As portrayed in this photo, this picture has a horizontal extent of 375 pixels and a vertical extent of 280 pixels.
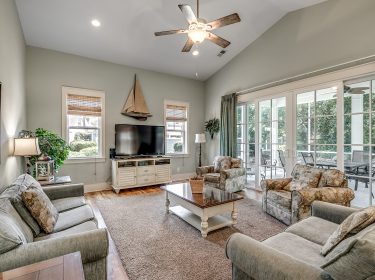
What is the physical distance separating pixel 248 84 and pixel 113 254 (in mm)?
4558

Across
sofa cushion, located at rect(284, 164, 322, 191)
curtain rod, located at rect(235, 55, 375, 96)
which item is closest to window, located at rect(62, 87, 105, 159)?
curtain rod, located at rect(235, 55, 375, 96)

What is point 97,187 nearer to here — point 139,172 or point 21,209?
point 139,172

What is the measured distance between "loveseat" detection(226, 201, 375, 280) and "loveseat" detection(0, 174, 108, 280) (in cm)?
96

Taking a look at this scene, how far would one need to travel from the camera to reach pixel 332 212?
2102mm

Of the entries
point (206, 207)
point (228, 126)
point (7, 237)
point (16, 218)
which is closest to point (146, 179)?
point (228, 126)

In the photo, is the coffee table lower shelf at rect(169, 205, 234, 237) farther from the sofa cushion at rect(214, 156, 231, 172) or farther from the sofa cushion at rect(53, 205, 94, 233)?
the sofa cushion at rect(214, 156, 231, 172)

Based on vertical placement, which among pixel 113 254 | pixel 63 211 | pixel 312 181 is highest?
pixel 312 181

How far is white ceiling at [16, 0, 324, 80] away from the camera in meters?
3.63

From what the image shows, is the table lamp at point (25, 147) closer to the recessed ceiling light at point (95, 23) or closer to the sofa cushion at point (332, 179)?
the recessed ceiling light at point (95, 23)

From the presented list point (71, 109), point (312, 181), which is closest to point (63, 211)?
point (71, 109)

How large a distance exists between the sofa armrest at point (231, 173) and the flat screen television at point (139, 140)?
1.98 metres

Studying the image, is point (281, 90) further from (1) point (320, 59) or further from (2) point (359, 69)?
(2) point (359, 69)

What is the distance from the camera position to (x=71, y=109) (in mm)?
4828

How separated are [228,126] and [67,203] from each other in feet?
13.6
